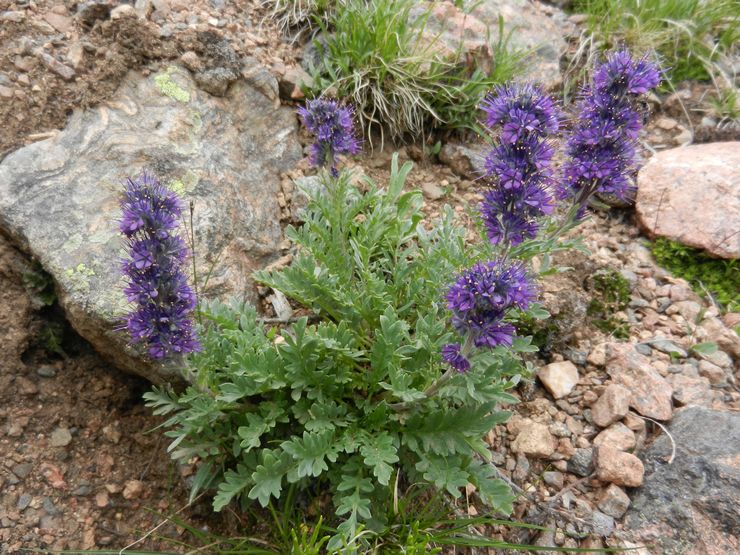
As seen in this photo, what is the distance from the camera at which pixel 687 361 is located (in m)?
4.45

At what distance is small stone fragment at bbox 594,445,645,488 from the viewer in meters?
3.68

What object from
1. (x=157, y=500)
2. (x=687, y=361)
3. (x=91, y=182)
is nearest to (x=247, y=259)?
(x=91, y=182)

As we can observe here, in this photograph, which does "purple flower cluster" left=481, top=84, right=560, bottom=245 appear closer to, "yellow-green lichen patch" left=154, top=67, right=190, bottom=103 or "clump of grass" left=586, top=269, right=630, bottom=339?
"clump of grass" left=586, top=269, right=630, bottom=339

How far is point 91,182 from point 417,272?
2.38 metres

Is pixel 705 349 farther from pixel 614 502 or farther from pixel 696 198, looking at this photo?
pixel 614 502

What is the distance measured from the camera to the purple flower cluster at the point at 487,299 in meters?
2.64

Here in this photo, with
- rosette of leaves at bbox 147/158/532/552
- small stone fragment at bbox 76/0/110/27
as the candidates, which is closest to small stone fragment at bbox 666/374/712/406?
rosette of leaves at bbox 147/158/532/552

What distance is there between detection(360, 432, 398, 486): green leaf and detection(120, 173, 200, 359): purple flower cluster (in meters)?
1.10

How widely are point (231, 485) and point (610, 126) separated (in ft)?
9.24

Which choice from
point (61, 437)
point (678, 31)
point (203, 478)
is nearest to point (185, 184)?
point (61, 437)

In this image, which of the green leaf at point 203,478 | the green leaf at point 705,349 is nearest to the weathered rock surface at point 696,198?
the green leaf at point 705,349

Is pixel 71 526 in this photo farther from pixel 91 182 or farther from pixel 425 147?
pixel 425 147

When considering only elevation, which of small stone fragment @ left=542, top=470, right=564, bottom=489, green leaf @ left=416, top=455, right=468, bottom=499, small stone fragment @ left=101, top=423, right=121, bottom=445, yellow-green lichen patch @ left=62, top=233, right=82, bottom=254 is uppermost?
yellow-green lichen patch @ left=62, top=233, right=82, bottom=254

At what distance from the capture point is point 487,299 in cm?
266
